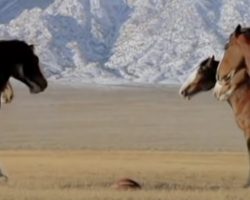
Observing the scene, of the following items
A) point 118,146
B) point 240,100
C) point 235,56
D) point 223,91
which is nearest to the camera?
point 235,56

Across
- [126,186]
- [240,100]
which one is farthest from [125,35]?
[126,186]

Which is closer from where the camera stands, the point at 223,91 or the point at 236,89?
the point at 223,91

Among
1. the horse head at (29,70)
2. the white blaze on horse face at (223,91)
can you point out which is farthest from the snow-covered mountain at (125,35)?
the white blaze on horse face at (223,91)

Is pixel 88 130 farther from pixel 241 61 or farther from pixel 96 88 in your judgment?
pixel 96 88

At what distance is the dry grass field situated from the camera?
59.5 ft

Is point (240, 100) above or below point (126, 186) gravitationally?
above

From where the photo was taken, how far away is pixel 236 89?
563 inches

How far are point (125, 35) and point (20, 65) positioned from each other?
564 ft

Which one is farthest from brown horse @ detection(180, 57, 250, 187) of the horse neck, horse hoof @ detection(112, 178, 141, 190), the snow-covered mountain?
the snow-covered mountain

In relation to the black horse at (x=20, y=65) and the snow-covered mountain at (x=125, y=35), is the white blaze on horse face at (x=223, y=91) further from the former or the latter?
the snow-covered mountain at (x=125, y=35)

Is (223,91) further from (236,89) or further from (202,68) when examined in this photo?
(202,68)

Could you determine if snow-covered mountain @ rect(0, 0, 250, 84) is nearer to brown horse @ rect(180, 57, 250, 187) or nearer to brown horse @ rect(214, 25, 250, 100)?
brown horse @ rect(180, 57, 250, 187)

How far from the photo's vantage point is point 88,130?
238ft

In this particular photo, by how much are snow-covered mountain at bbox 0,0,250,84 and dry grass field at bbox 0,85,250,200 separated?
2429 cm
